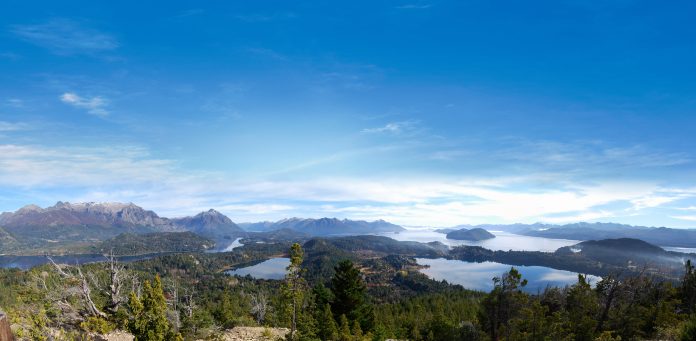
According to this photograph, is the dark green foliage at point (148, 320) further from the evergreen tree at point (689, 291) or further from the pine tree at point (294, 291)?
the evergreen tree at point (689, 291)

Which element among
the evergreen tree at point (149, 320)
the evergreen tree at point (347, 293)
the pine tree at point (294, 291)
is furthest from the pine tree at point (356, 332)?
the evergreen tree at point (149, 320)

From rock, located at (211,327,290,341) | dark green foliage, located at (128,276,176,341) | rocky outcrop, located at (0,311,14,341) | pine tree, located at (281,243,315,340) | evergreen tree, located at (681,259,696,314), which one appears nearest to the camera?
rocky outcrop, located at (0,311,14,341)

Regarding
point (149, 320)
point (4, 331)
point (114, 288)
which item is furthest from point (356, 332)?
point (4, 331)

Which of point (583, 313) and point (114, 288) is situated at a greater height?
point (114, 288)

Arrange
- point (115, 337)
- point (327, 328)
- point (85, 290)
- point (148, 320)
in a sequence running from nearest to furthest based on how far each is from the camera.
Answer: point (148, 320) < point (115, 337) < point (85, 290) < point (327, 328)

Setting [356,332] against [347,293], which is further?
[347,293]

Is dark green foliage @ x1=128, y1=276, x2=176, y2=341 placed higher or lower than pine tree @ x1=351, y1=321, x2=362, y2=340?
higher

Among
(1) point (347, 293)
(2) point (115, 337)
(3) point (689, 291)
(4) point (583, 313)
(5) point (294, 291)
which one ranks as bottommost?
(2) point (115, 337)

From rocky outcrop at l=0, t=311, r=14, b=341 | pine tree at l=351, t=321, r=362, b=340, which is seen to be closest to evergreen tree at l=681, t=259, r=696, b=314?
pine tree at l=351, t=321, r=362, b=340

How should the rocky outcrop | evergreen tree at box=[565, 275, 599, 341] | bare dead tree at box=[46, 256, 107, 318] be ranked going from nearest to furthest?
1. the rocky outcrop
2. evergreen tree at box=[565, 275, 599, 341]
3. bare dead tree at box=[46, 256, 107, 318]

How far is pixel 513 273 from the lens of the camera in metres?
33.8

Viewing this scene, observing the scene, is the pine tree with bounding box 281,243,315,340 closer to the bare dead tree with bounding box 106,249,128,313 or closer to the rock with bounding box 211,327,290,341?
the rock with bounding box 211,327,290,341

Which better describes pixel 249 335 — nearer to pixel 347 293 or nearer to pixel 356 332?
pixel 356 332

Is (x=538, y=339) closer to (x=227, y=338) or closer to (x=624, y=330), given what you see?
(x=624, y=330)
